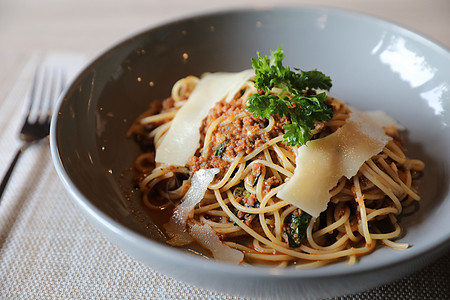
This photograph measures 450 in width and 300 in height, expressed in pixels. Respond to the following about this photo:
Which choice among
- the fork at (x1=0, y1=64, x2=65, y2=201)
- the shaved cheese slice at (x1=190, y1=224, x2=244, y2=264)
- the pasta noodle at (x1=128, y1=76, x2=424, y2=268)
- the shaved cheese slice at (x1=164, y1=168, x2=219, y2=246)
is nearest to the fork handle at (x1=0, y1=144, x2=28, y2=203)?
the fork at (x1=0, y1=64, x2=65, y2=201)

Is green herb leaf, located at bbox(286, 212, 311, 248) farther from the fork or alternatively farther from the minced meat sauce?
the fork

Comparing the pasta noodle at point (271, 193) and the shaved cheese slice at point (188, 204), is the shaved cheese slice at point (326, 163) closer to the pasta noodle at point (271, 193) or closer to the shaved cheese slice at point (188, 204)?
the pasta noodle at point (271, 193)

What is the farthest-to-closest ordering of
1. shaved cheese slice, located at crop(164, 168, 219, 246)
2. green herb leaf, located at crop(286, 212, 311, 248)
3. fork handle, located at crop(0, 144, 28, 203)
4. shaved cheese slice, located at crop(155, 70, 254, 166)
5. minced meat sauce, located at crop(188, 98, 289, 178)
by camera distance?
1. fork handle, located at crop(0, 144, 28, 203)
2. shaved cheese slice, located at crop(155, 70, 254, 166)
3. minced meat sauce, located at crop(188, 98, 289, 178)
4. shaved cheese slice, located at crop(164, 168, 219, 246)
5. green herb leaf, located at crop(286, 212, 311, 248)

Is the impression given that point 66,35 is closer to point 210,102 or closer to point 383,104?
point 210,102

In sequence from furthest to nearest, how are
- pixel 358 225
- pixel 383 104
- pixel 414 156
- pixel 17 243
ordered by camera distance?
pixel 383 104 → pixel 414 156 → pixel 17 243 → pixel 358 225

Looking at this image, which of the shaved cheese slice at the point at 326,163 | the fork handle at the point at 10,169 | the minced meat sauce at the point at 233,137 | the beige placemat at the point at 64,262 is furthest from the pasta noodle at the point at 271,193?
the fork handle at the point at 10,169

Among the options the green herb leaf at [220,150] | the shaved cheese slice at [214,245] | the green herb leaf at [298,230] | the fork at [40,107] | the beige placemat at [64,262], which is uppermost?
the green herb leaf at [220,150]

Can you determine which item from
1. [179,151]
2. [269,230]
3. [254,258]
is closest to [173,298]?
[254,258]
